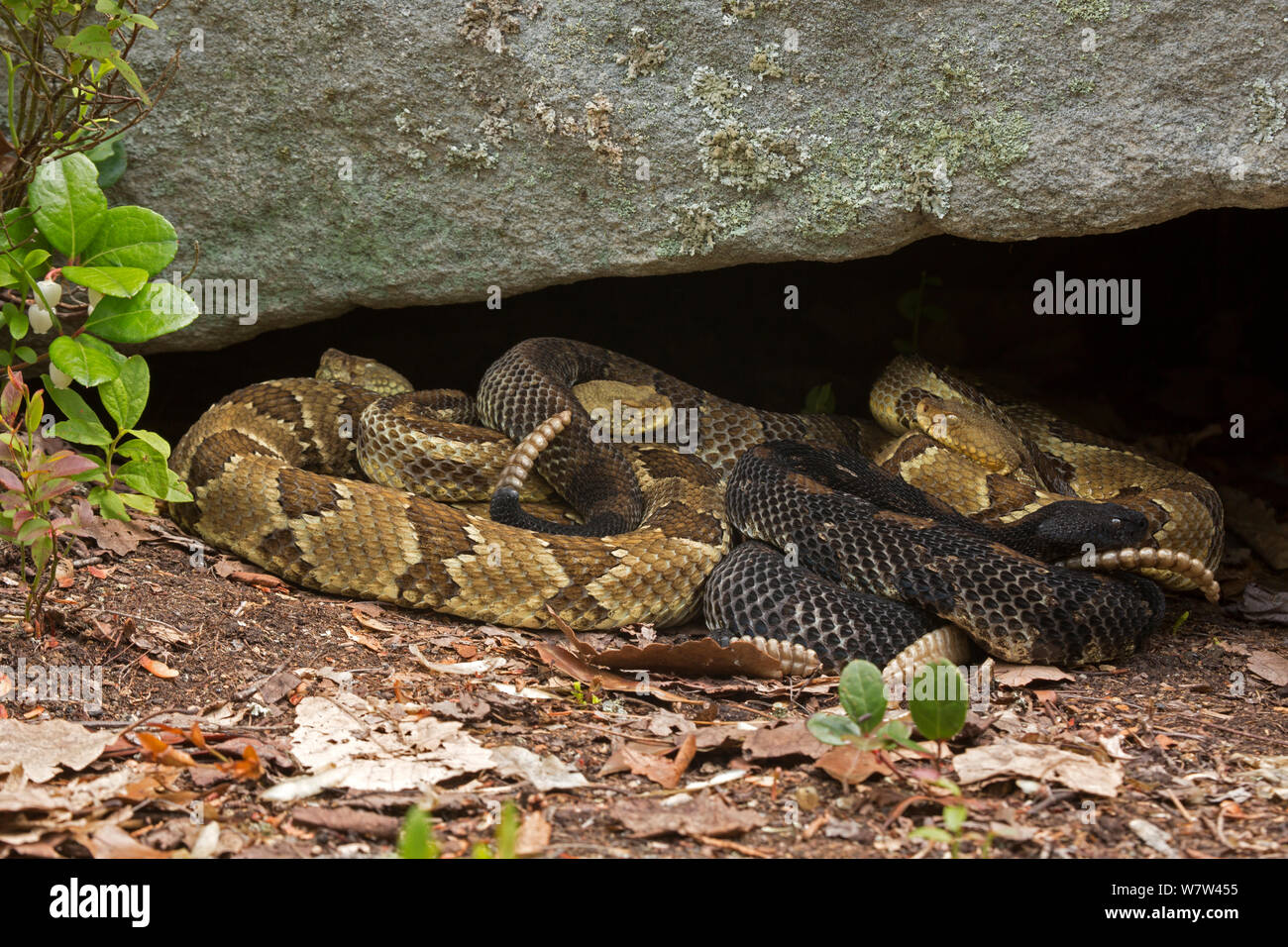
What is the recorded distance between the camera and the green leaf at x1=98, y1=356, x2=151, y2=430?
305cm

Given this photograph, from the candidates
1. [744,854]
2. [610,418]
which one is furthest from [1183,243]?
[744,854]

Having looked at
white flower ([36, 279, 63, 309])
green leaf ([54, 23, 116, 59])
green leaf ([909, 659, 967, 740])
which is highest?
green leaf ([54, 23, 116, 59])

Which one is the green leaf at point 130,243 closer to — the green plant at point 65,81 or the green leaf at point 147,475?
the green plant at point 65,81

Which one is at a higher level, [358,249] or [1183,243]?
[1183,243]

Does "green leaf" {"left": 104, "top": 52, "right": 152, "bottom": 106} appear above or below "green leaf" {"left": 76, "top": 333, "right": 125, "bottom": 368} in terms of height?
above

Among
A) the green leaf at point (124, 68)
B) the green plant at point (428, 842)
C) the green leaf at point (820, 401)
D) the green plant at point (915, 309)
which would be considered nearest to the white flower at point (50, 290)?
the green leaf at point (124, 68)

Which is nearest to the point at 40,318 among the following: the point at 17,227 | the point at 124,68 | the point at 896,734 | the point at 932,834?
the point at 17,227

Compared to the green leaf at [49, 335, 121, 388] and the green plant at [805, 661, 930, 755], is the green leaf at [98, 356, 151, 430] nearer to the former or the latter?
the green leaf at [49, 335, 121, 388]

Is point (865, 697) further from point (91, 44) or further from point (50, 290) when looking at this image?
point (91, 44)

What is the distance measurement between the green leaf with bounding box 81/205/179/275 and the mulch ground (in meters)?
1.10

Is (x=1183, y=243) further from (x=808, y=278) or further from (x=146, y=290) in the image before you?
(x=146, y=290)

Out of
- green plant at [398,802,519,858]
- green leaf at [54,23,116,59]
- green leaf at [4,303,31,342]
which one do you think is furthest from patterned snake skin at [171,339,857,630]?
green plant at [398,802,519,858]
